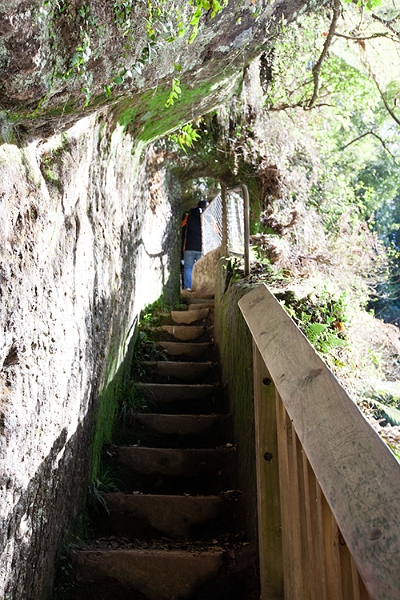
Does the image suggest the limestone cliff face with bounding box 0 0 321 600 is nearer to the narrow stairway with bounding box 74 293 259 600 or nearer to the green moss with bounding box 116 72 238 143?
the green moss with bounding box 116 72 238 143

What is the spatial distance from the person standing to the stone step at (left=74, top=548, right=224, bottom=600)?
26.5 feet

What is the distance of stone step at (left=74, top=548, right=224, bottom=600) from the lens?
3.03m

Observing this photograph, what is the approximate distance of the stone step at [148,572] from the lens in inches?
119

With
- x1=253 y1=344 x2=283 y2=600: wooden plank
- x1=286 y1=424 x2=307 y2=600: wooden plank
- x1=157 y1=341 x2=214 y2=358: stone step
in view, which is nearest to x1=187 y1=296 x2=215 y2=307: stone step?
x1=157 y1=341 x2=214 y2=358: stone step

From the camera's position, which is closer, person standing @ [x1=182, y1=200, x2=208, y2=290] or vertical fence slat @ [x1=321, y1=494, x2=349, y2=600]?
vertical fence slat @ [x1=321, y1=494, x2=349, y2=600]

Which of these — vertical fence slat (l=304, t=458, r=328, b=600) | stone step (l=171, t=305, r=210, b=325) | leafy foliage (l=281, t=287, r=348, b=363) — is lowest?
vertical fence slat (l=304, t=458, r=328, b=600)

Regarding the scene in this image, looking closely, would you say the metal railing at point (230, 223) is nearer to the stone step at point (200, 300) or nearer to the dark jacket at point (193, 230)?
the dark jacket at point (193, 230)

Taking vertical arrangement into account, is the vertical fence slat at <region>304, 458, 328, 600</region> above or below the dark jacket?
below

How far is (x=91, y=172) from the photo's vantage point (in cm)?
363

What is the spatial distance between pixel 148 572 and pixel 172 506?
706 millimetres

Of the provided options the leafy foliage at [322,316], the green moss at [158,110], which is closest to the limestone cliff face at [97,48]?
the green moss at [158,110]

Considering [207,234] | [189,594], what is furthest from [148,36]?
[207,234]

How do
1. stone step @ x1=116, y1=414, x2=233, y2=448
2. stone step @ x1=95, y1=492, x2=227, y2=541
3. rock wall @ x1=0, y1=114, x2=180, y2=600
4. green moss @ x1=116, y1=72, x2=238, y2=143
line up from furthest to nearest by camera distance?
1. stone step @ x1=116, y1=414, x2=233, y2=448
2. green moss @ x1=116, y1=72, x2=238, y2=143
3. stone step @ x1=95, y1=492, x2=227, y2=541
4. rock wall @ x1=0, y1=114, x2=180, y2=600

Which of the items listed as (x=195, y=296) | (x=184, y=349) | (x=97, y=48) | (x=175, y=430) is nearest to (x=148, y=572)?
(x=175, y=430)
